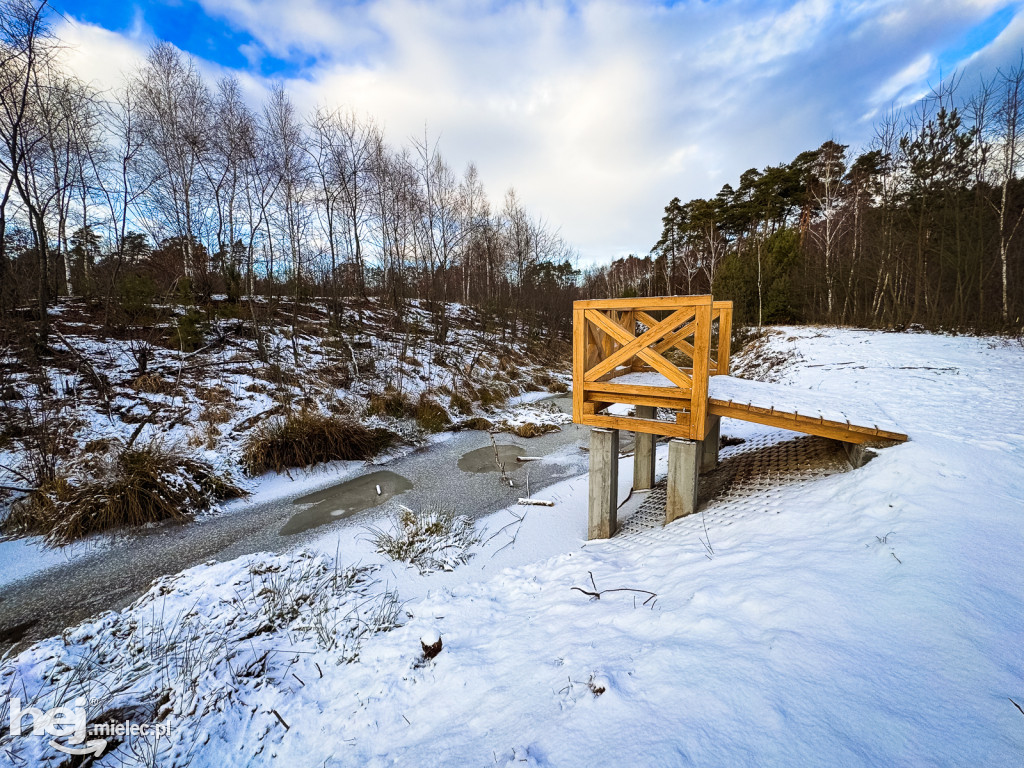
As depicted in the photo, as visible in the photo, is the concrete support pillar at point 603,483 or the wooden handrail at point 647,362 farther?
the concrete support pillar at point 603,483

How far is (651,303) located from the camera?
422cm

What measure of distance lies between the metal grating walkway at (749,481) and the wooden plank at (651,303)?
2.13 metres

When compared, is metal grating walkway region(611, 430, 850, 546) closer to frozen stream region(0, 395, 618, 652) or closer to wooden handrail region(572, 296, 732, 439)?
wooden handrail region(572, 296, 732, 439)

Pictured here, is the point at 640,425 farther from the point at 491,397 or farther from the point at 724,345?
the point at 491,397

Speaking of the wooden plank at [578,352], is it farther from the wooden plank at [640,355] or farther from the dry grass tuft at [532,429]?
the dry grass tuft at [532,429]

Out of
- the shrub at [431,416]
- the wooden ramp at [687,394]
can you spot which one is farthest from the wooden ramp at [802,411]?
the shrub at [431,416]

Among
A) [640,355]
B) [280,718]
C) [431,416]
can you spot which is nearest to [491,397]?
[431,416]

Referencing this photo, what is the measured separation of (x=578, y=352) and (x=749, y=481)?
2.55 metres

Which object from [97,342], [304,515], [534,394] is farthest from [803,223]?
[97,342]

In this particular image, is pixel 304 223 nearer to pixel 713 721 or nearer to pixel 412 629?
pixel 412 629

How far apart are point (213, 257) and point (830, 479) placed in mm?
14981

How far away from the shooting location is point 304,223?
40.4 feet

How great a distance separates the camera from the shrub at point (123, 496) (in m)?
4.64

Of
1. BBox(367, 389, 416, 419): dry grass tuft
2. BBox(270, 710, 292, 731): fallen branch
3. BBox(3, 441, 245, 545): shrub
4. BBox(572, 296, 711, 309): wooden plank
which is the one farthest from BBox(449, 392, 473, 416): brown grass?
BBox(270, 710, 292, 731): fallen branch
